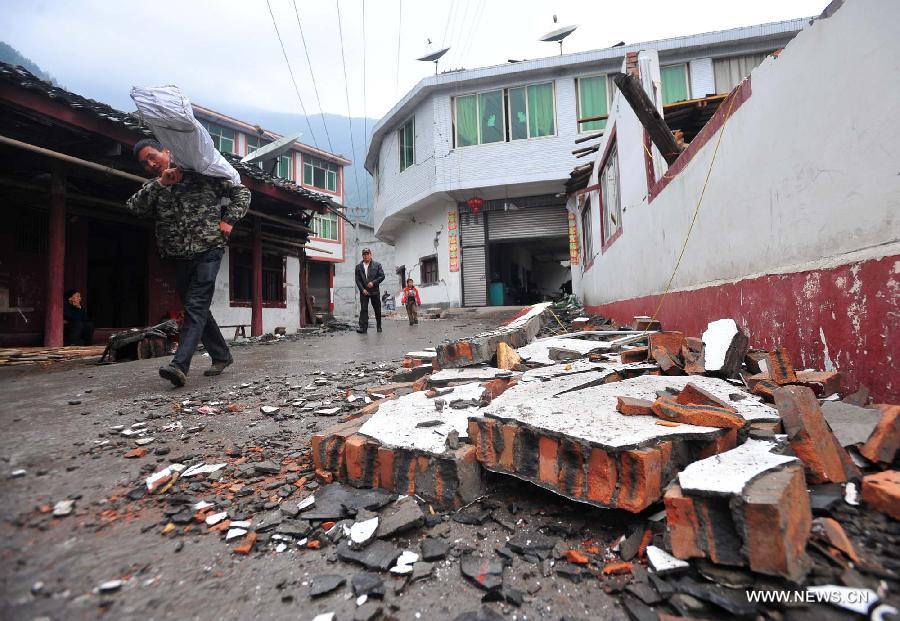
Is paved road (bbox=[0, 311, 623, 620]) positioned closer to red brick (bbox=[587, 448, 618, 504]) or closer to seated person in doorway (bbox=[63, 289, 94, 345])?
red brick (bbox=[587, 448, 618, 504])

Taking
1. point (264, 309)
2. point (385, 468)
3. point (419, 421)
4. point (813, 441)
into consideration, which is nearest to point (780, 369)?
point (813, 441)

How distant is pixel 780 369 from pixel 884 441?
64 centimetres

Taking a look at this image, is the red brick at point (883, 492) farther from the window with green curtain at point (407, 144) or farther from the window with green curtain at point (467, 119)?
the window with green curtain at point (407, 144)

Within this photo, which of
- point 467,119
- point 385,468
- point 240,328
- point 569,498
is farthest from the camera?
point 467,119

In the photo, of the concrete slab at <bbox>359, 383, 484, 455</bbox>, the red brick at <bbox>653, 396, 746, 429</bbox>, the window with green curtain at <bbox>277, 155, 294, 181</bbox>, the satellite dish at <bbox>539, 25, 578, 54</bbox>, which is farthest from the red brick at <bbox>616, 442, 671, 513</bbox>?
the window with green curtain at <bbox>277, 155, 294, 181</bbox>

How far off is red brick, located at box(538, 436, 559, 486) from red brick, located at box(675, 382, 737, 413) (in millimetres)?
639

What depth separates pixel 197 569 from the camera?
1.10 meters

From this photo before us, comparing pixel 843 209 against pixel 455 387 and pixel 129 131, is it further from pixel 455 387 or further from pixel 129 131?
pixel 129 131

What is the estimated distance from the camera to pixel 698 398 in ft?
5.21

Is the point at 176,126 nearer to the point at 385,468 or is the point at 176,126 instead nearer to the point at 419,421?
the point at 419,421

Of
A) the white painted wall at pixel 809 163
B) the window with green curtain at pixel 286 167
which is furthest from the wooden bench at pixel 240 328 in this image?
the window with green curtain at pixel 286 167

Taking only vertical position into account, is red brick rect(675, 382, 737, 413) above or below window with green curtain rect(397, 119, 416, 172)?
below

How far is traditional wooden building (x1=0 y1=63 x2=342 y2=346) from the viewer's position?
573 cm

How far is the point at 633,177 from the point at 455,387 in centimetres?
465
